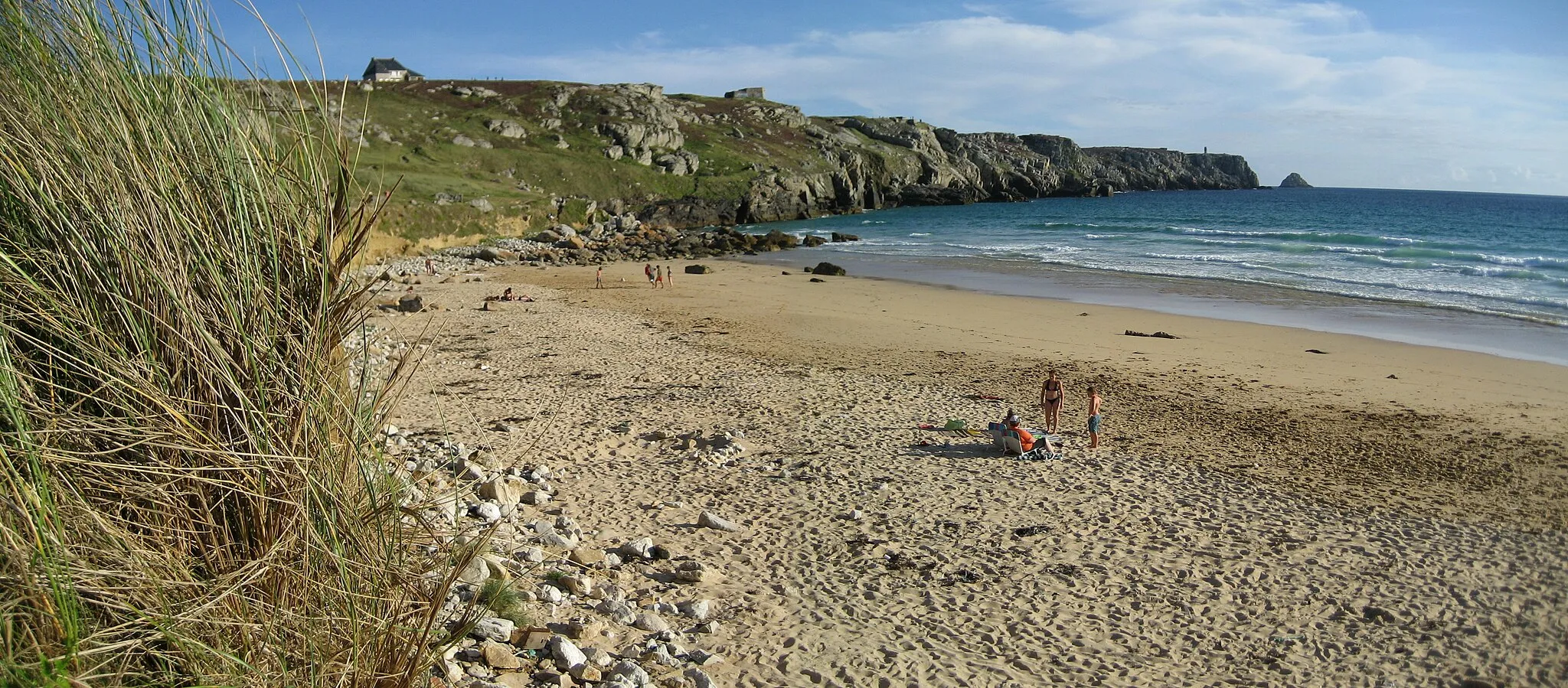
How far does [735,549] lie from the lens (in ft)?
28.7

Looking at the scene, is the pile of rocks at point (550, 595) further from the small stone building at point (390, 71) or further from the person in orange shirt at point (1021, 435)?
the small stone building at point (390, 71)

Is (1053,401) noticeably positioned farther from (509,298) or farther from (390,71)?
(390,71)

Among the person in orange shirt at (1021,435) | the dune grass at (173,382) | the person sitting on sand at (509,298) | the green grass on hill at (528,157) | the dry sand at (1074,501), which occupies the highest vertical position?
the green grass on hill at (528,157)

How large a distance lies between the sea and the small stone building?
149 ft

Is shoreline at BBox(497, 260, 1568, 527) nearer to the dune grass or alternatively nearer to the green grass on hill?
the dune grass

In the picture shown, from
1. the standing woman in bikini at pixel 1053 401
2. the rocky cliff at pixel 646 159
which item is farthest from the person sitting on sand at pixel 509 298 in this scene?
the rocky cliff at pixel 646 159

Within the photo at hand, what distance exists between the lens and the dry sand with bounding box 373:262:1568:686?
7.15m

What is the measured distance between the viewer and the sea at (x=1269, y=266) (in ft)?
80.4

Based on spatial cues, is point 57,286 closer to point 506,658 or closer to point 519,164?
point 506,658

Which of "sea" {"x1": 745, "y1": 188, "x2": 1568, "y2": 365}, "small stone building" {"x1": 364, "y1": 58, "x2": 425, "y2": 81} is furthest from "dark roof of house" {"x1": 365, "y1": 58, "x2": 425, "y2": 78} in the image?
"sea" {"x1": 745, "y1": 188, "x2": 1568, "y2": 365}

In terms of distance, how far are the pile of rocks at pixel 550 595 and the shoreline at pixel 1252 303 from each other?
19.8m

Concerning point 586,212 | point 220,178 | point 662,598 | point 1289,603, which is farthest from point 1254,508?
point 586,212

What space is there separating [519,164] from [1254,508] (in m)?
62.6

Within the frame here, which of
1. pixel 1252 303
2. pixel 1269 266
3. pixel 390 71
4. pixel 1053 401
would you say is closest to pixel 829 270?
pixel 1252 303
